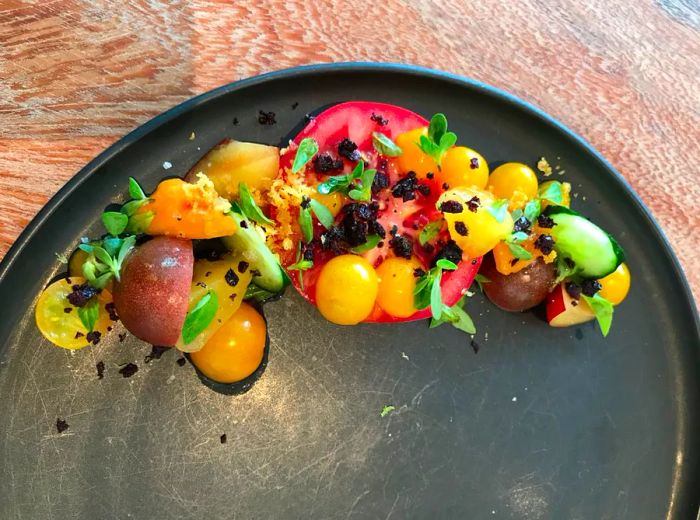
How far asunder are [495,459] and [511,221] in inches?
21.9

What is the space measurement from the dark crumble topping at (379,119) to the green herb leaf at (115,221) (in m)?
0.51

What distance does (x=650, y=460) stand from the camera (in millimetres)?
1395

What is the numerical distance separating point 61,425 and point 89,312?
0.28m

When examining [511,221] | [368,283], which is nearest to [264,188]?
[368,283]

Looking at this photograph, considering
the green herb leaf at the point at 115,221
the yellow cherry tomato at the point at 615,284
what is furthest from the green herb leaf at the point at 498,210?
the green herb leaf at the point at 115,221

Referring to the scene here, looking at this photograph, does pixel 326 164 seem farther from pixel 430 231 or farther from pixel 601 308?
pixel 601 308

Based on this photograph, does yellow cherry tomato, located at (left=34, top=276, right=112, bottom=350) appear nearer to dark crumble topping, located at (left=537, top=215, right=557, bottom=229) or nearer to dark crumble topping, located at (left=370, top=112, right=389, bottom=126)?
dark crumble topping, located at (left=370, top=112, right=389, bottom=126)

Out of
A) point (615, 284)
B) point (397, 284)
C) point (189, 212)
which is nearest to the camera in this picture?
point (189, 212)

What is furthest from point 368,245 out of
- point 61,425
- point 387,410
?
point 61,425

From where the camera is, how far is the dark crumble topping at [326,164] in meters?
1.15

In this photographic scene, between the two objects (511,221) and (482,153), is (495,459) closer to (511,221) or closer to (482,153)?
(511,221)

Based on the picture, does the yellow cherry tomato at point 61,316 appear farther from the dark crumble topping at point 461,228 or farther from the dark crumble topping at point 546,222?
the dark crumble topping at point 546,222

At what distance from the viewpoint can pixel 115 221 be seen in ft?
3.57

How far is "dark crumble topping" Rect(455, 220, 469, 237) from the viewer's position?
1142 millimetres
